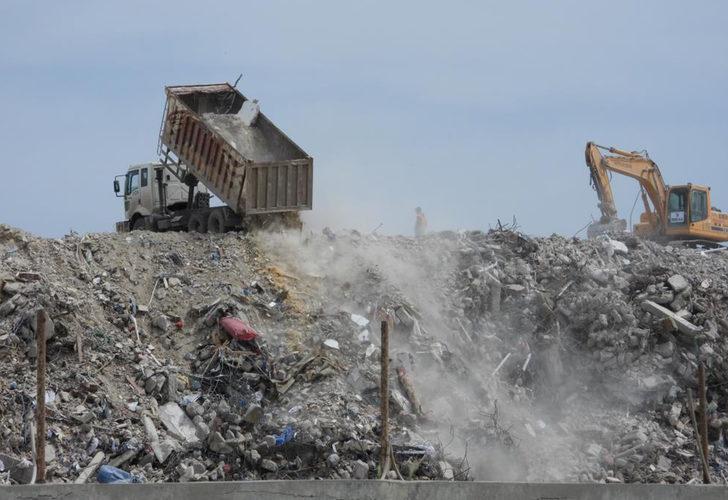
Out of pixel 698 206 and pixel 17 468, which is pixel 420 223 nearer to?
pixel 698 206

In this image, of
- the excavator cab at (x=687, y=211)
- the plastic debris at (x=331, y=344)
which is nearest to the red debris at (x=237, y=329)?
the plastic debris at (x=331, y=344)

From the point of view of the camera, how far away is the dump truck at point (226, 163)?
63.4ft

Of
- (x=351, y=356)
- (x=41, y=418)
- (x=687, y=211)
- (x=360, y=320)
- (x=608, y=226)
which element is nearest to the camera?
(x=41, y=418)

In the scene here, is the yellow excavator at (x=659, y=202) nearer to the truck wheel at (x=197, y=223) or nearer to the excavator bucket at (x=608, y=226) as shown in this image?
the excavator bucket at (x=608, y=226)

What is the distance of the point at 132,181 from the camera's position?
2288 cm

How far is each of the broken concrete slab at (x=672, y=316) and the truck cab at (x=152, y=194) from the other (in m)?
8.79

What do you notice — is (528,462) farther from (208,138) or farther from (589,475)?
(208,138)

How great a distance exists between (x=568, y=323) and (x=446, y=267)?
2.41 metres

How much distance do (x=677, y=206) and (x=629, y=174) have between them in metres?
1.46

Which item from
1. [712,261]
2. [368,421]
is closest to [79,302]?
[368,421]

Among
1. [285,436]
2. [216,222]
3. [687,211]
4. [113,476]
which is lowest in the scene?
[113,476]

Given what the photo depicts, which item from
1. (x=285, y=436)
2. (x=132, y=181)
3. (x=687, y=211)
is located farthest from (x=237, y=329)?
(x=687, y=211)

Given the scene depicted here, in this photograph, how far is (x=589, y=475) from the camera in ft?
49.6

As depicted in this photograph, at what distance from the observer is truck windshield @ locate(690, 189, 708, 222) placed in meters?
28.4
